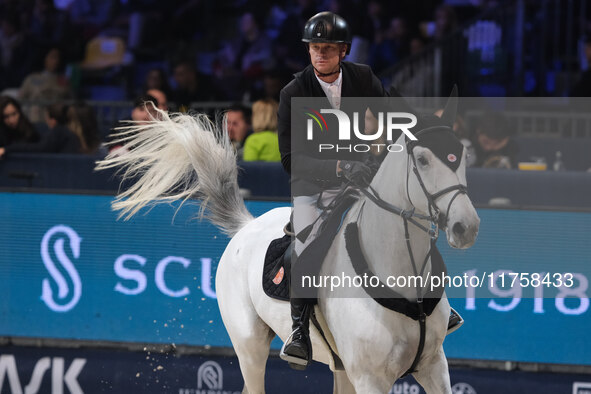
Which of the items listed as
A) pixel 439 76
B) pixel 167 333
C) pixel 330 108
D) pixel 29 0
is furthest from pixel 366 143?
pixel 29 0

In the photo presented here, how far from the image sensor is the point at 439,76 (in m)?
10.5

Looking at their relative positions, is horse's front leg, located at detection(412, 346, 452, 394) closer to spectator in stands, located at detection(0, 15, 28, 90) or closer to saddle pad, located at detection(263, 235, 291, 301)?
saddle pad, located at detection(263, 235, 291, 301)

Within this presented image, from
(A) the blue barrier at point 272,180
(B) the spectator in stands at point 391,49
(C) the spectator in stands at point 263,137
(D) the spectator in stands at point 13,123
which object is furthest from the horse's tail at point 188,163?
(B) the spectator in stands at point 391,49

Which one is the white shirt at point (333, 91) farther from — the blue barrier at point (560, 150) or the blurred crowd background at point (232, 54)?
the blue barrier at point (560, 150)

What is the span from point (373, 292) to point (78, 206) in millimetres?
3148

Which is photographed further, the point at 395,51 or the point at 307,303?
the point at 395,51

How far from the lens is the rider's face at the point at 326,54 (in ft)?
15.1

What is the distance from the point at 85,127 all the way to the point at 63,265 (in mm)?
2011

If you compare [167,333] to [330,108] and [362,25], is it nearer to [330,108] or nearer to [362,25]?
[330,108]

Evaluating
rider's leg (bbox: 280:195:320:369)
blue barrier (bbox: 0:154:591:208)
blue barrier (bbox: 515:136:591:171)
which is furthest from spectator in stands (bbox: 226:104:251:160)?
rider's leg (bbox: 280:195:320:369)

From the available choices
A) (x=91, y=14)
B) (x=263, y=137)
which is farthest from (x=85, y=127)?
(x=91, y=14)

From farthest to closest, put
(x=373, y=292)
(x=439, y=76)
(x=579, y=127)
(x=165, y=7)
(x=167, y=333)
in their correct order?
(x=165, y=7), (x=439, y=76), (x=579, y=127), (x=167, y=333), (x=373, y=292)

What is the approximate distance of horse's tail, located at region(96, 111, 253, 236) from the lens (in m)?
5.49

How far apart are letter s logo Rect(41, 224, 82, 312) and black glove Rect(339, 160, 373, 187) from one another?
302 centimetres
